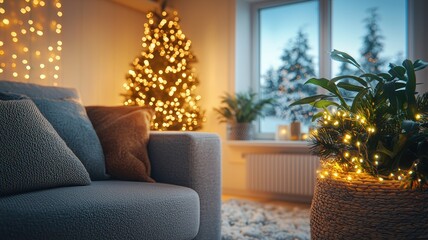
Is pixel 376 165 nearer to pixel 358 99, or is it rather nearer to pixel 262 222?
pixel 358 99

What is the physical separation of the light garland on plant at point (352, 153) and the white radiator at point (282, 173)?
6.42 ft

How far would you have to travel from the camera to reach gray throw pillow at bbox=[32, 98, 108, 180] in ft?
5.40

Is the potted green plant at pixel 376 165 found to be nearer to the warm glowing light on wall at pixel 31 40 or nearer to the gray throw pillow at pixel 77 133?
the gray throw pillow at pixel 77 133

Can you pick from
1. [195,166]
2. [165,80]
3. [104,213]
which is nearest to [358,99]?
[195,166]

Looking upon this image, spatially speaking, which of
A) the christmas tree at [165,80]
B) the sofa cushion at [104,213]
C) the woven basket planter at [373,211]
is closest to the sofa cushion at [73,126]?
the sofa cushion at [104,213]

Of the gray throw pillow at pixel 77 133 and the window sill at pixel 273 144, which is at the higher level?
the gray throw pillow at pixel 77 133

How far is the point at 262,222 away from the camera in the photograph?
2555 mm

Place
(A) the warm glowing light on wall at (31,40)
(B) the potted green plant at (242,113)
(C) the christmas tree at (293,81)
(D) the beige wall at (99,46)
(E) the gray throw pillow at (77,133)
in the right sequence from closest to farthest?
(E) the gray throw pillow at (77,133)
(A) the warm glowing light on wall at (31,40)
(D) the beige wall at (99,46)
(B) the potted green plant at (242,113)
(C) the christmas tree at (293,81)

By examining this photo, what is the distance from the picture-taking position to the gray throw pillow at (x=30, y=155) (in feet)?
4.03

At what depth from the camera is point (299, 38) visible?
3887 mm

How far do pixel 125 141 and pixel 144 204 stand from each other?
0.54 metres

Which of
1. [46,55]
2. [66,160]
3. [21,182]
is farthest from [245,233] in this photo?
[46,55]

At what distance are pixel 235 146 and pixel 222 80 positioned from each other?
→ 724 millimetres

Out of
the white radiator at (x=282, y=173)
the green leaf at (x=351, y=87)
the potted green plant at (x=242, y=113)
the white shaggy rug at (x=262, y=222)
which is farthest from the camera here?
the potted green plant at (x=242, y=113)
